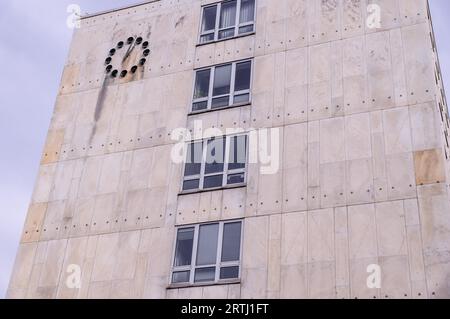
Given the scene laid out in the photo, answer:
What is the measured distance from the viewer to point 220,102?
86.7 feet

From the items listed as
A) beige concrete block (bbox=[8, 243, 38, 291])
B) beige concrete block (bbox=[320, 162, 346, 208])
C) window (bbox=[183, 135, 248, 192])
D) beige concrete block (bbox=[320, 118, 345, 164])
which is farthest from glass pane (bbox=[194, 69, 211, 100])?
beige concrete block (bbox=[8, 243, 38, 291])

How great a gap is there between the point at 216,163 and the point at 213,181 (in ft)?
2.55

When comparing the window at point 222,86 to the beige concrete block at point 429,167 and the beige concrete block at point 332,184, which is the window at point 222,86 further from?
the beige concrete block at point 429,167

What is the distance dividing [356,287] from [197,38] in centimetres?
1385

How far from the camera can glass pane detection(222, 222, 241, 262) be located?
22.6 metres

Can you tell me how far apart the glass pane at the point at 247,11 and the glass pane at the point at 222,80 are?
8.49 ft

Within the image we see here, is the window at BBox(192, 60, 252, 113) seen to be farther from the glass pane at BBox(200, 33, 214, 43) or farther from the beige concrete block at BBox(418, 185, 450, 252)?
the beige concrete block at BBox(418, 185, 450, 252)

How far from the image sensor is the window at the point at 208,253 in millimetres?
22469

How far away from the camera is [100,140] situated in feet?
90.6

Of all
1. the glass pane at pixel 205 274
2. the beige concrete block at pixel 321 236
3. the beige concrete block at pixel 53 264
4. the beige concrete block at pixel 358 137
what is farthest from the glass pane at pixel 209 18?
the glass pane at pixel 205 274

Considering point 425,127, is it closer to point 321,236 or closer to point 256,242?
point 321,236

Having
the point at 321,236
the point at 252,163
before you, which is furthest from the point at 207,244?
the point at 321,236
